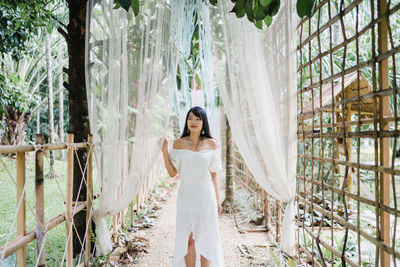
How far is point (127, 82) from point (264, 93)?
98 cm

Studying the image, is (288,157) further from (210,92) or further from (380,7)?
(380,7)

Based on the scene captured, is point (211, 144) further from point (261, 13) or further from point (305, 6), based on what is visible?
point (305, 6)

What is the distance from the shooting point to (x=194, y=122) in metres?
2.12

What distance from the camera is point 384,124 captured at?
131cm

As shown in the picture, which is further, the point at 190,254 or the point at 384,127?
the point at 190,254

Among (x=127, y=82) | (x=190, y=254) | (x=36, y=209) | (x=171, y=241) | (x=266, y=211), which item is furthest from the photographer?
(x=266, y=211)

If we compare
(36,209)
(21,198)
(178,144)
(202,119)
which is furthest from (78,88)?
(21,198)

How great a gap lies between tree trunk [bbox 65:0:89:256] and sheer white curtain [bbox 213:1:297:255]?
1.04 meters

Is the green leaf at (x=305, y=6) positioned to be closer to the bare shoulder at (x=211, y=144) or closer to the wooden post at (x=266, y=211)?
the bare shoulder at (x=211, y=144)

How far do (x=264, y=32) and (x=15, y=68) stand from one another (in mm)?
8457

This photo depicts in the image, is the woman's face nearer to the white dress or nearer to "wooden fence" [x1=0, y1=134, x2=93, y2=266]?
the white dress

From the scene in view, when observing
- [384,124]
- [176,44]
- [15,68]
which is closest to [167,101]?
[176,44]

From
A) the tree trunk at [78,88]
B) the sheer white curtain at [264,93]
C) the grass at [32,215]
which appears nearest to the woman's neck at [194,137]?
the sheer white curtain at [264,93]

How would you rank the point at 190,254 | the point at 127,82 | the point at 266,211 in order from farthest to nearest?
the point at 266,211 < the point at 190,254 < the point at 127,82
